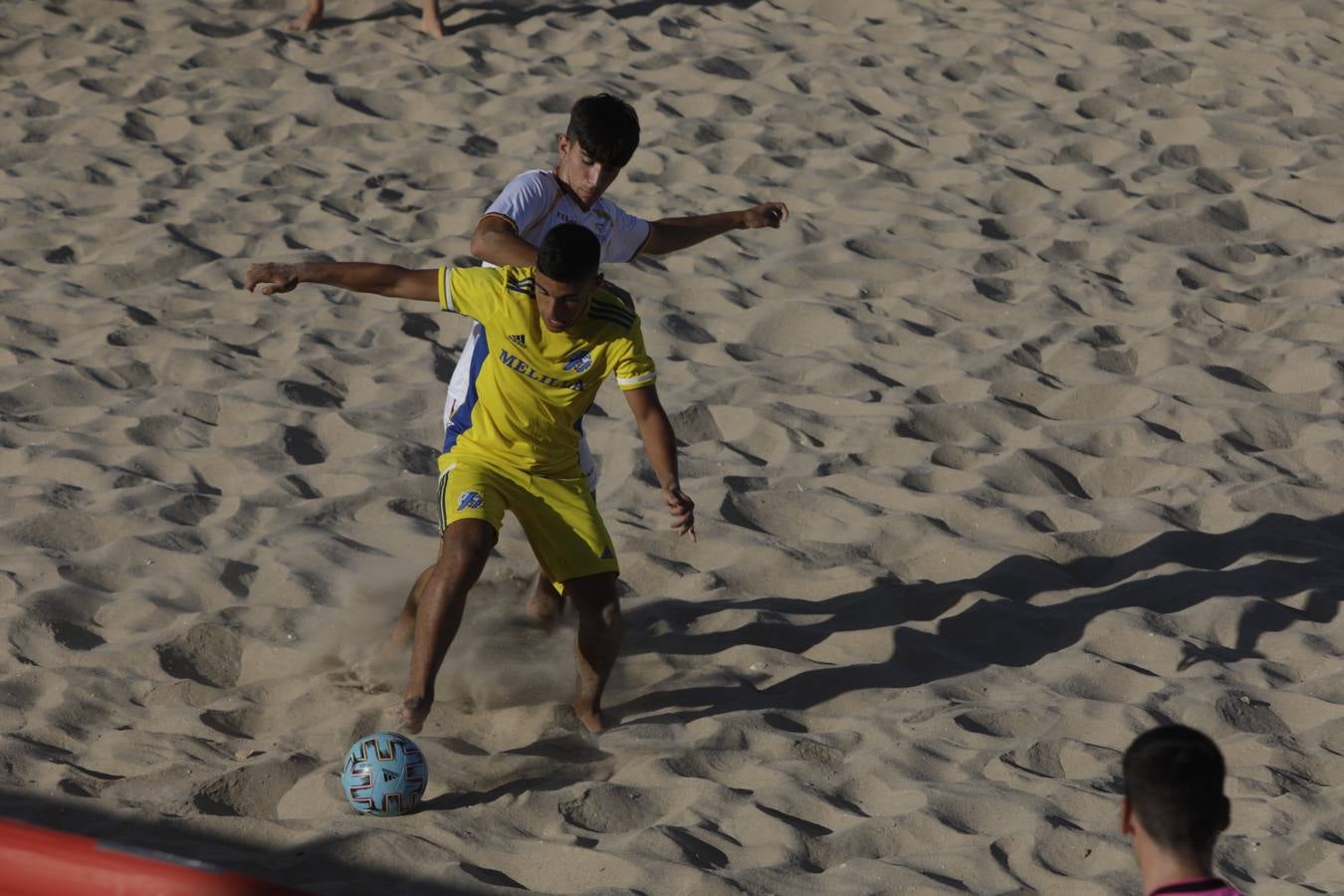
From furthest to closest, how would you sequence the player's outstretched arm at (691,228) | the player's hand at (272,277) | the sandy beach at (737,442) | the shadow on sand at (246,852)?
1. the player's outstretched arm at (691,228)
2. the player's hand at (272,277)
3. the sandy beach at (737,442)
4. the shadow on sand at (246,852)

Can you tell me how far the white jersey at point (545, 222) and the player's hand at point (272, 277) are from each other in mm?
533

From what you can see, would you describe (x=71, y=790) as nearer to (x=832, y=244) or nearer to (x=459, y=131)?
(x=832, y=244)

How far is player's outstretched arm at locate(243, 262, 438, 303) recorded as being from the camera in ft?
13.8

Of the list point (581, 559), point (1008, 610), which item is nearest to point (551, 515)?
point (581, 559)

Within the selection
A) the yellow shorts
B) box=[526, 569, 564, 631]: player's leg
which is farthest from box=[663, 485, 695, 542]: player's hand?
box=[526, 569, 564, 631]: player's leg

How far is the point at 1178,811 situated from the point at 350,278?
104 inches

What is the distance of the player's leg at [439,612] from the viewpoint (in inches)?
161

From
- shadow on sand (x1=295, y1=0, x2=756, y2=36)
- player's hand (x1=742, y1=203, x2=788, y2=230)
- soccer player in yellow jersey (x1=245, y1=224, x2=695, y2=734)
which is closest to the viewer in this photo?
soccer player in yellow jersey (x1=245, y1=224, x2=695, y2=734)

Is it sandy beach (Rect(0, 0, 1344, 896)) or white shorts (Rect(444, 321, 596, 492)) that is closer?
sandy beach (Rect(0, 0, 1344, 896))

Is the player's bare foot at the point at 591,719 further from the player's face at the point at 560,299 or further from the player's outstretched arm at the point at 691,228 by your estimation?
the player's outstretched arm at the point at 691,228

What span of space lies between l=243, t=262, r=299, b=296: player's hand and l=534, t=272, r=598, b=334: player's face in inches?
25.4

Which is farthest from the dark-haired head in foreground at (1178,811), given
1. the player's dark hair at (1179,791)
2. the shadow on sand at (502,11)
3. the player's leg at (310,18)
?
the player's leg at (310,18)

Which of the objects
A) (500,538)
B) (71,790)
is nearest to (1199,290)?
(500,538)

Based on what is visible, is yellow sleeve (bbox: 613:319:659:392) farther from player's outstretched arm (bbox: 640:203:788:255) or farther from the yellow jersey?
player's outstretched arm (bbox: 640:203:788:255)
